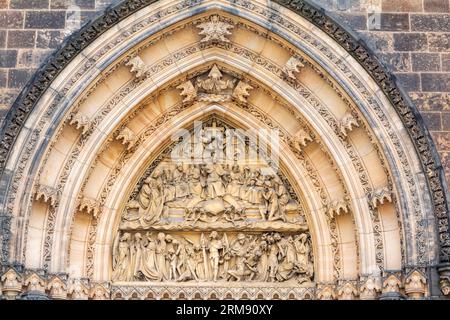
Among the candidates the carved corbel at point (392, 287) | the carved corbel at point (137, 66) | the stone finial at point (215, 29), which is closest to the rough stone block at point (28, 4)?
the carved corbel at point (137, 66)

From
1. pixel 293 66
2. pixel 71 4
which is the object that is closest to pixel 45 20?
pixel 71 4

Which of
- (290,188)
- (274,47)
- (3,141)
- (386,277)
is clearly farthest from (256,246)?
(3,141)

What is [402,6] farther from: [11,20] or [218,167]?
[11,20]

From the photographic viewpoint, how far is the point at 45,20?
1355cm

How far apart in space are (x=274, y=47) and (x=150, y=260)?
3.79 meters

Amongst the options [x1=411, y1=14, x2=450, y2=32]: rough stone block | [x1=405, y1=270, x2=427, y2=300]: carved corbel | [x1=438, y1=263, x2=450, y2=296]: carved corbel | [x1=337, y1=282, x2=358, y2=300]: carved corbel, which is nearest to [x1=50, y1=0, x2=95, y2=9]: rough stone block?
[x1=411, y1=14, x2=450, y2=32]: rough stone block

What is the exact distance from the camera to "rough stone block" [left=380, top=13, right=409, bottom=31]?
13.5 m

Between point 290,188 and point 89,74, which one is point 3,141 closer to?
point 89,74

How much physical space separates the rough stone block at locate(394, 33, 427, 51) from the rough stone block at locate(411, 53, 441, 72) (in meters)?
0.11

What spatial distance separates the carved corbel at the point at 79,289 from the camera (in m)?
13.1

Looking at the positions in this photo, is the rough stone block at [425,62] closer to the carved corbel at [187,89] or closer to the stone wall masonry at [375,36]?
the stone wall masonry at [375,36]

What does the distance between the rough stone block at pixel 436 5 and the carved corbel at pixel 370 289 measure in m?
4.16

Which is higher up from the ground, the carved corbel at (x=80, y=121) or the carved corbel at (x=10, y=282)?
the carved corbel at (x=80, y=121)

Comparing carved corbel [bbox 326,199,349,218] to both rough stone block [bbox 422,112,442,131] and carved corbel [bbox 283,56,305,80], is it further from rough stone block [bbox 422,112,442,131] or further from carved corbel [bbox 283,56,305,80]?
carved corbel [bbox 283,56,305,80]
